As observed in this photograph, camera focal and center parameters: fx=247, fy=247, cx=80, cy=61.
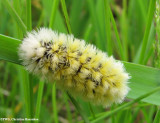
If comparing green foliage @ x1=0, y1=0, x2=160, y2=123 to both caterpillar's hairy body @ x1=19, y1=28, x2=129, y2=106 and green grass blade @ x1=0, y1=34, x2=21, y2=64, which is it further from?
caterpillar's hairy body @ x1=19, y1=28, x2=129, y2=106

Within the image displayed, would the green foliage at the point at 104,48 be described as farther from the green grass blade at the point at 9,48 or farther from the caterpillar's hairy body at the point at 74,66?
the caterpillar's hairy body at the point at 74,66

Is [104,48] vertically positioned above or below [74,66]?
above

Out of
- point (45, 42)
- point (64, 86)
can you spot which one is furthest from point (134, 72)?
point (45, 42)

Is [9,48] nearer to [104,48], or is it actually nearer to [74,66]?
[74,66]

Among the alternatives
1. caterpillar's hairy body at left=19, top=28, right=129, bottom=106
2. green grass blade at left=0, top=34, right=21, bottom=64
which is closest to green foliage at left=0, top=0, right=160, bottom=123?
green grass blade at left=0, top=34, right=21, bottom=64

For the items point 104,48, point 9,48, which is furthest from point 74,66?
point 104,48

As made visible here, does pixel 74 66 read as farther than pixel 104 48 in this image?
No

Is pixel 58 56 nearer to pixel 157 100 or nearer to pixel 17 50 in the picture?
pixel 17 50

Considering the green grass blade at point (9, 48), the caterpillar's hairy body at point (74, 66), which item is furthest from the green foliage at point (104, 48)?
the caterpillar's hairy body at point (74, 66)
